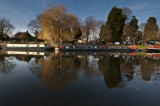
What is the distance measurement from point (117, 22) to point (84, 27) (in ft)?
48.9

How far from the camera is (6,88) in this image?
209 inches

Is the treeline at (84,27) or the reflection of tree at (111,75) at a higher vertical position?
the treeline at (84,27)

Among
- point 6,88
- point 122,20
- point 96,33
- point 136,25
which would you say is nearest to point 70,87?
point 6,88

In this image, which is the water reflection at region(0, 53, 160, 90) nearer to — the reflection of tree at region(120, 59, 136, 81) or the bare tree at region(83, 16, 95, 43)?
the reflection of tree at region(120, 59, 136, 81)

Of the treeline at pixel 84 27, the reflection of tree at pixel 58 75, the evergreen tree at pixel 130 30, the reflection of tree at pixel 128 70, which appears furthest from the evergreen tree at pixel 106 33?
the reflection of tree at pixel 58 75

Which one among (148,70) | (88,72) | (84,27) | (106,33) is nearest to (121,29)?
(106,33)

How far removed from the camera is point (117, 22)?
149 ft

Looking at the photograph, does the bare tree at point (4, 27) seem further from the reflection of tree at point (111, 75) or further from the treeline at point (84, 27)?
the reflection of tree at point (111, 75)

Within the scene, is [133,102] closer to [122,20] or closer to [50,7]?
[50,7]

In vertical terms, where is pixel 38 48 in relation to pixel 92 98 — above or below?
above

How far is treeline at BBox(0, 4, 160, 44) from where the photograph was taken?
32.9 meters

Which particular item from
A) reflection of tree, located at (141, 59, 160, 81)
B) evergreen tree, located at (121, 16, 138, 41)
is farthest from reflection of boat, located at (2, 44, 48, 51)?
evergreen tree, located at (121, 16, 138, 41)

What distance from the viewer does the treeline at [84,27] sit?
32.9m

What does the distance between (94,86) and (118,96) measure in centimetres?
144
